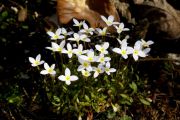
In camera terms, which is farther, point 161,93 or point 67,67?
point 161,93

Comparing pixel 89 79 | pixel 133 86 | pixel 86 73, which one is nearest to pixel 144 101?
pixel 133 86

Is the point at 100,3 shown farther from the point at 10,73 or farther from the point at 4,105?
the point at 4,105

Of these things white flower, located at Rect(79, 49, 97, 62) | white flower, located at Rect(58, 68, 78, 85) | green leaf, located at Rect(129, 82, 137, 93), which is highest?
white flower, located at Rect(79, 49, 97, 62)

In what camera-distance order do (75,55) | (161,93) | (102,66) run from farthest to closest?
(161,93) → (75,55) → (102,66)

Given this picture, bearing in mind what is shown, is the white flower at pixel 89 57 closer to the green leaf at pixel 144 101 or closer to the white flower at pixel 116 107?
the white flower at pixel 116 107

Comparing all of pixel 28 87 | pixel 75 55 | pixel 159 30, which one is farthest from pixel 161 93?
pixel 28 87

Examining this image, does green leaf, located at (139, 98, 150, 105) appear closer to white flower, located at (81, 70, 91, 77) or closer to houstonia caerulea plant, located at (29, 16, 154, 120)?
houstonia caerulea plant, located at (29, 16, 154, 120)

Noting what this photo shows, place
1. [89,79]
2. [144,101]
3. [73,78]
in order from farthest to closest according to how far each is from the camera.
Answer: [144,101] → [89,79] → [73,78]

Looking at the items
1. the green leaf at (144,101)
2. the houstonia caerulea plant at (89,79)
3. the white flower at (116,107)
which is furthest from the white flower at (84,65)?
the green leaf at (144,101)

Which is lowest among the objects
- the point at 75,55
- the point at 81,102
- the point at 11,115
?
the point at 11,115

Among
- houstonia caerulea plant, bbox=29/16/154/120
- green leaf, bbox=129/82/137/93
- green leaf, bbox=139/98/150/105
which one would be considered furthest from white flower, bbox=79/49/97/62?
green leaf, bbox=139/98/150/105

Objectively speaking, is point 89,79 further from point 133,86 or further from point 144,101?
point 144,101
